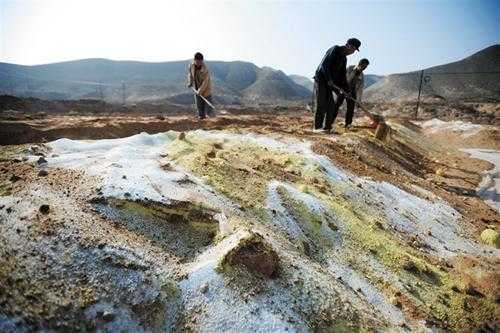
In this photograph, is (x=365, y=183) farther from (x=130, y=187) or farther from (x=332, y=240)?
(x=130, y=187)

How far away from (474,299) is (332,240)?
1.05 m

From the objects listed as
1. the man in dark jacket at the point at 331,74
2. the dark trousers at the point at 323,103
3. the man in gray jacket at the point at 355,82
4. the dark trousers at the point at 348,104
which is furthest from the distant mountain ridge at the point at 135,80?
the man in dark jacket at the point at 331,74

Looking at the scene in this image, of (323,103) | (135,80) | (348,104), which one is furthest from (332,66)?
(135,80)

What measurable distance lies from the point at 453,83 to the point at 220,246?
37.3 m

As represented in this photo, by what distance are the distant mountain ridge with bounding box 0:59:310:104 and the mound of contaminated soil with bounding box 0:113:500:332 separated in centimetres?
2998

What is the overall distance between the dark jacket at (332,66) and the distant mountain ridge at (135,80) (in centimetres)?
2754

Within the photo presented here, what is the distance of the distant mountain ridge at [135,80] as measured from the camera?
3681 cm

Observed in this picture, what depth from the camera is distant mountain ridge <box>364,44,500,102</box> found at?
32031 millimetres

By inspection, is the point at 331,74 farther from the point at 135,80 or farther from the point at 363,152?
the point at 135,80

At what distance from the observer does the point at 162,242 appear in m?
2.34

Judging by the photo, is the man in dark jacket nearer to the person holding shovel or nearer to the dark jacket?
the dark jacket

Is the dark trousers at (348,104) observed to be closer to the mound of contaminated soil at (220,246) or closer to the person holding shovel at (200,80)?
the person holding shovel at (200,80)

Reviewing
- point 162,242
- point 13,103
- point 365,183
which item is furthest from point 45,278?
point 13,103

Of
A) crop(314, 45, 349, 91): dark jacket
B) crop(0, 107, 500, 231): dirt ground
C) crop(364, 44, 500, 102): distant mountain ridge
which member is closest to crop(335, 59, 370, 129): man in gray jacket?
crop(0, 107, 500, 231): dirt ground
